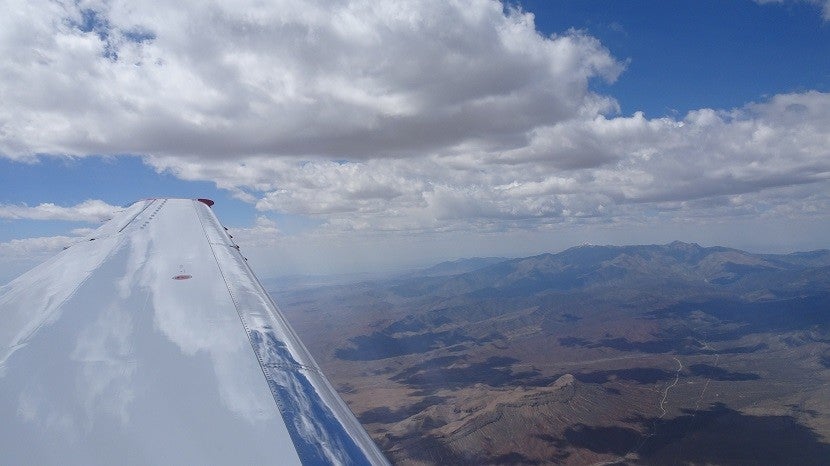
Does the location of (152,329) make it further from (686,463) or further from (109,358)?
(686,463)

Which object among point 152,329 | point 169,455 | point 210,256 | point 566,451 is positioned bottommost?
point 566,451

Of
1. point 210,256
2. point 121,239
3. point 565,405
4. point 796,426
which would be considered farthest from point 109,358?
point 796,426

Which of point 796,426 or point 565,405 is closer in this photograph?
point 796,426

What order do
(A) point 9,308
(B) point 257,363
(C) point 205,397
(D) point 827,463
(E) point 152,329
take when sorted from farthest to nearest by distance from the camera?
(D) point 827,463, (A) point 9,308, (E) point 152,329, (B) point 257,363, (C) point 205,397

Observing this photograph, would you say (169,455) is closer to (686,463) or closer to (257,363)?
(257,363)

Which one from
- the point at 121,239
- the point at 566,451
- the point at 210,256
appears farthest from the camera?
the point at 566,451

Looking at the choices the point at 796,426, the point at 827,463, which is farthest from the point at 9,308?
the point at 796,426

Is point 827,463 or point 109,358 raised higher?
point 109,358
